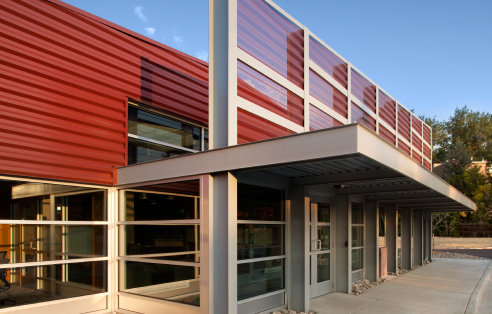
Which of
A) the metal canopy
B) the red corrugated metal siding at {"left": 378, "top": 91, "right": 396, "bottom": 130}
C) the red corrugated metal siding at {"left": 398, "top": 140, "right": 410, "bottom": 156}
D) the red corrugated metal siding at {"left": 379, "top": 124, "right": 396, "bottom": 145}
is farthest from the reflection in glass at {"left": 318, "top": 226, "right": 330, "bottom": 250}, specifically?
the red corrugated metal siding at {"left": 398, "top": 140, "right": 410, "bottom": 156}

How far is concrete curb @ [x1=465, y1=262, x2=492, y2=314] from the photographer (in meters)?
8.14

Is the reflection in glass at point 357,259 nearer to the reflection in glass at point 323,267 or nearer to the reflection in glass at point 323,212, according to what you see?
the reflection in glass at point 323,267

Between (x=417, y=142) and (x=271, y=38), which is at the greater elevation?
(x=271, y=38)

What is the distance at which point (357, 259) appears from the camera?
11031 millimetres

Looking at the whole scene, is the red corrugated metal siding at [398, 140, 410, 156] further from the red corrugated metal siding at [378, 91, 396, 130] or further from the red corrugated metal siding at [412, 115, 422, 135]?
the red corrugated metal siding at [412, 115, 422, 135]

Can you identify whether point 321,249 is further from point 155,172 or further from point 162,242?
point 155,172

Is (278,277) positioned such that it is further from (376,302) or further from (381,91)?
(381,91)

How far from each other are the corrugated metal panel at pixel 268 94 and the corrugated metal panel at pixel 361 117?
3.31m

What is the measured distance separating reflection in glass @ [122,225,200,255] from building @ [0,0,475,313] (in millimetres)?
27

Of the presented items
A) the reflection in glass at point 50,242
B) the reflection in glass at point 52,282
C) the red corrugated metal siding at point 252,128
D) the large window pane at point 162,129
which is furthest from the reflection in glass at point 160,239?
the large window pane at point 162,129

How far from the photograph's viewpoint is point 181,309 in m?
6.29

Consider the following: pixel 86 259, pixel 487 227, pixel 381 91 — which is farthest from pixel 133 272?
pixel 487 227

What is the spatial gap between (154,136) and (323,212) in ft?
14.3

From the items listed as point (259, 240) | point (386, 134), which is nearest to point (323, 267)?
point (259, 240)
